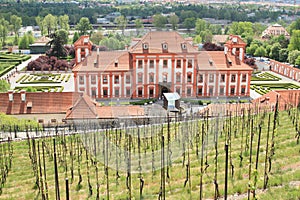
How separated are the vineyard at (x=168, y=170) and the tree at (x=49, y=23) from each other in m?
33.6

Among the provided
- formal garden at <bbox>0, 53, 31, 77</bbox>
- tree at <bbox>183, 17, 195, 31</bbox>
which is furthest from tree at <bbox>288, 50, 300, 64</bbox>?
formal garden at <bbox>0, 53, 31, 77</bbox>

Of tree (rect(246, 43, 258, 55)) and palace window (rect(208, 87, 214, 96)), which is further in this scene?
tree (rect(246, 43, 258, 55))

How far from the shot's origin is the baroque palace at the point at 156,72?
59.8 feet

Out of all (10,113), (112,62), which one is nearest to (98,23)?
(112,62)

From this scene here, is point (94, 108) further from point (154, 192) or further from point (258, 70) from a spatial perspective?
point (258, 70)

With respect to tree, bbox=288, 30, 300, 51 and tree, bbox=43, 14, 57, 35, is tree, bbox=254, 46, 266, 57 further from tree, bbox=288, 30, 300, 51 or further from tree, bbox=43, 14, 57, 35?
tree, bbox=43, 14, 57, 35

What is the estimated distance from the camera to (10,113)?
45.0ft

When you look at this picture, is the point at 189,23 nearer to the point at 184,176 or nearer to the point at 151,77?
the point at 151,77

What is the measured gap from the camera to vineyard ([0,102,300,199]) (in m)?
5.37

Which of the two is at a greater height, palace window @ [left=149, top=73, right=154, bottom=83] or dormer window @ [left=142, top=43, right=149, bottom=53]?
dormer window @ [left=142, top=43, right=149, bottom=53]

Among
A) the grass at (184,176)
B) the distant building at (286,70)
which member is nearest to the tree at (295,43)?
the distant building at (286,70)

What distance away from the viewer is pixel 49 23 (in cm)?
4128

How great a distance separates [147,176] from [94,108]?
23.8 ft

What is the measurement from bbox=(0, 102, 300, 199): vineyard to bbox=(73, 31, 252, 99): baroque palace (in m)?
8.88
